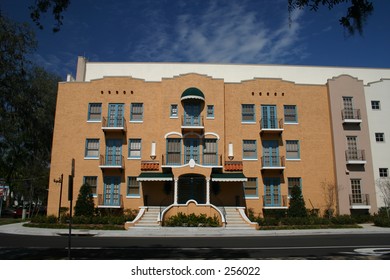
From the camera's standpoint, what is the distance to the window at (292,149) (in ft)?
93.0

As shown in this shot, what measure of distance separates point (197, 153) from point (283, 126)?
831cm

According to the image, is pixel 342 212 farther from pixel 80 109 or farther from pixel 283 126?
pixel 80 109

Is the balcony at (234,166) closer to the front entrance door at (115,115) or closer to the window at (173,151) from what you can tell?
the window at (173,151)

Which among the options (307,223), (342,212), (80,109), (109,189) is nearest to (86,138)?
(80,109)

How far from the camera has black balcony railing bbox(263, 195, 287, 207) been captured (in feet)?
88.5

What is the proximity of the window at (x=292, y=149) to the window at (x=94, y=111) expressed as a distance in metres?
17.2

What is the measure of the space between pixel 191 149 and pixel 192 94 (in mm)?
4754

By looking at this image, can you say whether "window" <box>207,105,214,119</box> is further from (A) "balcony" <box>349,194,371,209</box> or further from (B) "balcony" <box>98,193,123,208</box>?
(A) "balcony" <box>349,194,371,209</box>

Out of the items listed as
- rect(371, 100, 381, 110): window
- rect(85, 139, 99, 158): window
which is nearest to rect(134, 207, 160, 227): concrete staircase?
rect(85, 139, 99, 158): window

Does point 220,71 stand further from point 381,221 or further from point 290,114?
point 381,221

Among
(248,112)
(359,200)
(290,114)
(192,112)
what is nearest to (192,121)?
(192,112)

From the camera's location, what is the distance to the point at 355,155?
28203 mm

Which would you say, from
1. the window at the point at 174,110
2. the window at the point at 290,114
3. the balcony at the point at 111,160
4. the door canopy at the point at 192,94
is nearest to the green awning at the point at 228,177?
the window at the point at 174,110

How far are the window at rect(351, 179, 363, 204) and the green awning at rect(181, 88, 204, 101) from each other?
1532cm
